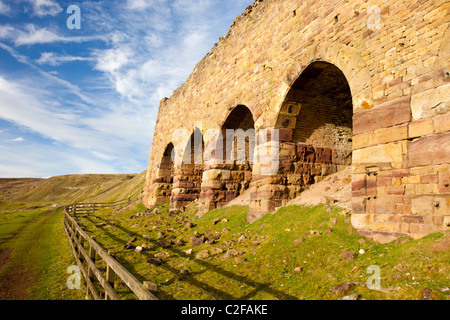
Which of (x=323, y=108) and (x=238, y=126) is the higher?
(x=238, y=126)

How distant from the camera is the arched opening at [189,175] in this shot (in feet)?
A: 46.7

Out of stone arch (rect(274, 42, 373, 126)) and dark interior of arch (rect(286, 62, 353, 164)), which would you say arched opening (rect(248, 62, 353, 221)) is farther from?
stone arch (rect(274, 42, 373, 126))

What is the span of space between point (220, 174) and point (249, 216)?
10.7ft

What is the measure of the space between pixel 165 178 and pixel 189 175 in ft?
12.3

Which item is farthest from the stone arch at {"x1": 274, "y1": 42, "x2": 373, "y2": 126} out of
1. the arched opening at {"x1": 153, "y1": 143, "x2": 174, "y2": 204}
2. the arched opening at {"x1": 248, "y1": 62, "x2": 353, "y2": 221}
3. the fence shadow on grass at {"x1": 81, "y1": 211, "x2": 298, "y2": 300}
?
the arched opening at {"x1": 153, "y1": 143, "x2": 174, "y2": 204}

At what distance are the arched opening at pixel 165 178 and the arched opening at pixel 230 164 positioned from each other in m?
6.38

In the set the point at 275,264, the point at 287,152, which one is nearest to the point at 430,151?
the point at 275,264

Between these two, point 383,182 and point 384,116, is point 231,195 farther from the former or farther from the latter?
point 384,116

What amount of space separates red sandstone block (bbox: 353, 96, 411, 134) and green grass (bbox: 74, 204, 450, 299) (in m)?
1.89

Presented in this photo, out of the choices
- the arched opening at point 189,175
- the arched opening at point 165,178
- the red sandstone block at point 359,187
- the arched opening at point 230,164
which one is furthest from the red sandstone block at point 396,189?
Answer: the arched opening at point 165,178

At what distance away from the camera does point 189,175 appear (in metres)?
Answer: 14.8

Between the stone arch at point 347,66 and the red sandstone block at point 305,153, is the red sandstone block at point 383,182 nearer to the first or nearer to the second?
the stone arch at point 347,66

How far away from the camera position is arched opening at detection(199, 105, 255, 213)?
447 inches

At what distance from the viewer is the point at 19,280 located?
5984mm
